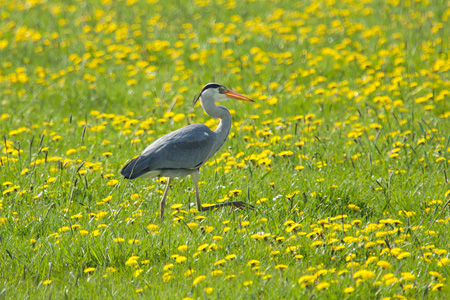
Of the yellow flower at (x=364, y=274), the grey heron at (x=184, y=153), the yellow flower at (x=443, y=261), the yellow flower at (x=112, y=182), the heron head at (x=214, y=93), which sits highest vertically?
the heron head at (x=214, y=93)

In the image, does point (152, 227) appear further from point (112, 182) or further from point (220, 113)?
point (220, 113)

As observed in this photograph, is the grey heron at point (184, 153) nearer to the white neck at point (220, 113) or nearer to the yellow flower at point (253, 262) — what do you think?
the white neck at point (220, 113)

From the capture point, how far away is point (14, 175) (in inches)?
240

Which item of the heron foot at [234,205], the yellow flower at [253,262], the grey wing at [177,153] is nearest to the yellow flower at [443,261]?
the yellow flower at [253,262]

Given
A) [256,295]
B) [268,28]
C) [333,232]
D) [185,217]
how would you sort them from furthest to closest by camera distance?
[268,28] < [185,217] < [333,232] < [256,295]

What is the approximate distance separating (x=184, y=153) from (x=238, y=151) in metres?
1.28

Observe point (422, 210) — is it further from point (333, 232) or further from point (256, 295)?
point (256, 295)

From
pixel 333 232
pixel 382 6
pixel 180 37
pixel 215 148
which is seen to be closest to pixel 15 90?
pixel 180 37

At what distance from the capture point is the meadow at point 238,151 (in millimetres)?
4301

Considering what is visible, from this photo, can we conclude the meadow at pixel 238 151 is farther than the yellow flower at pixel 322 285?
Yes

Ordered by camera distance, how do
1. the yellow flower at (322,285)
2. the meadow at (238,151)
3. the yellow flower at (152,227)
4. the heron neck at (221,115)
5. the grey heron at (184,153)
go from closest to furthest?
the yellow flower at (322,285), the meadow at (238,151), the yellow flower at (152,227), the grey heron at (184,153), the heron neck at (221,115)

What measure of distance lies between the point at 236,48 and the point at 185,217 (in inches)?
214

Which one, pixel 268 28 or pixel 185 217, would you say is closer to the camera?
pixel 185 217

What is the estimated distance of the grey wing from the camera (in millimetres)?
5574
